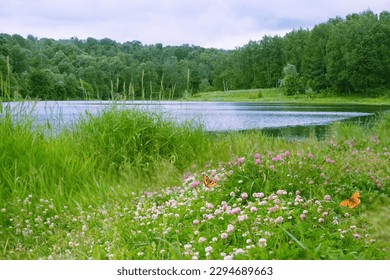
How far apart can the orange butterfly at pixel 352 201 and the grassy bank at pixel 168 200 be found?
0.18ft

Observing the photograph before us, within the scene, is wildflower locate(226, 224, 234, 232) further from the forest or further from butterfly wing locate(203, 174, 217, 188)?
the forest

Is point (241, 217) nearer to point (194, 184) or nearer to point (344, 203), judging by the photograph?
point (344, 203)

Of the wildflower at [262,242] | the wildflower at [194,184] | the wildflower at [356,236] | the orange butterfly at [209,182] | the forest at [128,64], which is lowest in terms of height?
the wildflower at [356,236]

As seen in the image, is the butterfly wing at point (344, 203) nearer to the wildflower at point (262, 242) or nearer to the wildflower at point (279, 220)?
the wildflower at point (279, 220)

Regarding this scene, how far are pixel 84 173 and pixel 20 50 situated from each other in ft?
11.0

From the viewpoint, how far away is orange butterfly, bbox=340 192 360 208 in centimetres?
348

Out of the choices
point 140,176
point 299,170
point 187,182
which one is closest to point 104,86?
point 140,176

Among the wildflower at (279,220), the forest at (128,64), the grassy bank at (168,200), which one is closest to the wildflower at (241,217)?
the grassy bank at (168,200)

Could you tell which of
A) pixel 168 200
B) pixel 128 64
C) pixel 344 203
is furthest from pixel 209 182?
Result: pixel 128 64

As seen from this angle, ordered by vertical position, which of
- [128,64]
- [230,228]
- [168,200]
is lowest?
[168,200]

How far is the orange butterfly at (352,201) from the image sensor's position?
3479mm

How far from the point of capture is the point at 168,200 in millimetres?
4023

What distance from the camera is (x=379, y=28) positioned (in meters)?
9.41

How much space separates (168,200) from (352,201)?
4.99 ft
